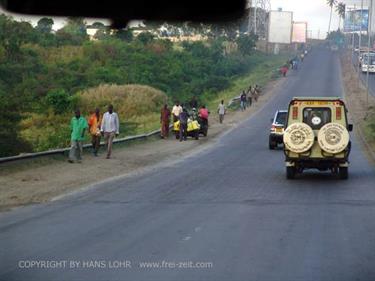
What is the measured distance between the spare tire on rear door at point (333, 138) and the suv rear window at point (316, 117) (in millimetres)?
1128

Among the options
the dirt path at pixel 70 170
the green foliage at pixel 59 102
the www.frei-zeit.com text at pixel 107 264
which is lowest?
the green foliage at pixel 59 102

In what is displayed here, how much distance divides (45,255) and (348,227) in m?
5.20

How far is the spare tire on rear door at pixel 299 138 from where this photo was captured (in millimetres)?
22078

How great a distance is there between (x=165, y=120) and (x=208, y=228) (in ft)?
86.3

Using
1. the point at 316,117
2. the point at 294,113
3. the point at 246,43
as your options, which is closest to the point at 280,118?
the point at 294,113

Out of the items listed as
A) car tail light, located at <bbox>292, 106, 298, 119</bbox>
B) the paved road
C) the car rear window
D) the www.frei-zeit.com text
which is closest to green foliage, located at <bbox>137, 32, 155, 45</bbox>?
the car rear window

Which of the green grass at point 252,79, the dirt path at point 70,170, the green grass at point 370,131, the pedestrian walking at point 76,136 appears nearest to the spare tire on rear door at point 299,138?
the dirt path at point 70,170

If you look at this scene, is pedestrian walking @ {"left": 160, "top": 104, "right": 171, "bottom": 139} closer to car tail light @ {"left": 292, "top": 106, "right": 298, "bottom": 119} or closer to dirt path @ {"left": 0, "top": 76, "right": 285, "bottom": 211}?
dirt path @ {"left": 0, "top": 76, "right": 285, "bottom": 211}

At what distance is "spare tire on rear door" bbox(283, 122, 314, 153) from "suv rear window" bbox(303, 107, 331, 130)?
0.99m

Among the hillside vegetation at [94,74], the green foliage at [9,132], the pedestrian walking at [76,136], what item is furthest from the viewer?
the hillside vegetation at [94,74]

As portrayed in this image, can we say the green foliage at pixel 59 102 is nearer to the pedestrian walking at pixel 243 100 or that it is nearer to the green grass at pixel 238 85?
the green grass at pixel 238 85

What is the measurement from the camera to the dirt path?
19.0 meters

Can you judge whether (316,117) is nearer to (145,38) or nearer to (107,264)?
(107,264)

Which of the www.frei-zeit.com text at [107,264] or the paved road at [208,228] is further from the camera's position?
the www.frei-zeit.com text at [107,264]
